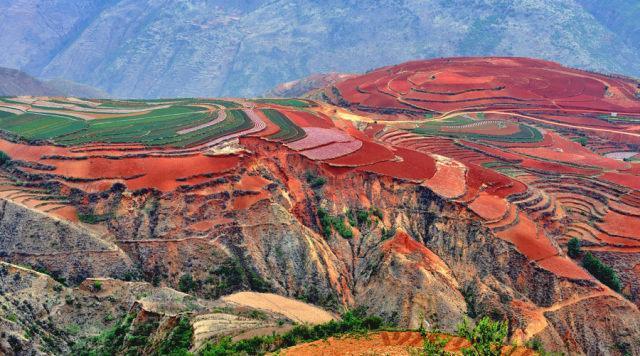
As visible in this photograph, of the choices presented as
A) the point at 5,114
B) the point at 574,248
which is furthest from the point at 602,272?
the point at 5,114

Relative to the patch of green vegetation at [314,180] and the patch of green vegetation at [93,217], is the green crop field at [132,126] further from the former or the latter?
the patch of green vegetation at [314,180]

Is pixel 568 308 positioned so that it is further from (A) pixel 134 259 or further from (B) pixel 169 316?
(A) pixel 134 259

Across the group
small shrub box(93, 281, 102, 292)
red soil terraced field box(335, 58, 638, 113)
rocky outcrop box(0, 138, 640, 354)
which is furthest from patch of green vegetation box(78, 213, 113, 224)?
red soil terraced field box(335, 58, 638, 113)

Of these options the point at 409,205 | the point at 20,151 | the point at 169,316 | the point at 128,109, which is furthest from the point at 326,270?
the point at 128,109

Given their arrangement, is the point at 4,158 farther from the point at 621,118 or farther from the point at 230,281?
the point at 621,118

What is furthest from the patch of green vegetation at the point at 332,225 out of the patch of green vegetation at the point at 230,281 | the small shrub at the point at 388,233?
the patch of green vegetation at the point at 230,281

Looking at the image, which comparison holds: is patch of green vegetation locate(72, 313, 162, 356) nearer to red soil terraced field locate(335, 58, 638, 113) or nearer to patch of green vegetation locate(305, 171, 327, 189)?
patch of green vegetation locate(305, 171, 327, 189)
